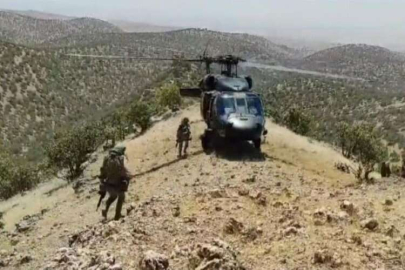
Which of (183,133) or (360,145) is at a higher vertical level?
(183,133)

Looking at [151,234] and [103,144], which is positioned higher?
[151,234]

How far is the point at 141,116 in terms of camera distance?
124 ft

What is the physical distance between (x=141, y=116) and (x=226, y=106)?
15204 millimetres

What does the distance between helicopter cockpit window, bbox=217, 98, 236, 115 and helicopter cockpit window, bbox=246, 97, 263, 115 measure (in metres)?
0.53

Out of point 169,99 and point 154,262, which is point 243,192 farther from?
point 169,99

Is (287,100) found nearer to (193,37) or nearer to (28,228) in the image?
(28,228)

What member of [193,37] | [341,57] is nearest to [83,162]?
[341,57]

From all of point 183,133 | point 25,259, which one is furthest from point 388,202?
point 183,133

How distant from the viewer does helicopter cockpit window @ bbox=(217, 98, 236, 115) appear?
2297cm

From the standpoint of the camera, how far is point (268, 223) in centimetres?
1205

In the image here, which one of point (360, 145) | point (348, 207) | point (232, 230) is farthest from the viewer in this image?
point (360, 145)

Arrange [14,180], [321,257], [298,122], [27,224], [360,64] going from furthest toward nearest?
[360,64], [298,122], [14,180], [27,224], [321,257]

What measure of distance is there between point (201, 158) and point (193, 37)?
103196 mm

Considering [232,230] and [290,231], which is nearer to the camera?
[290,231]
